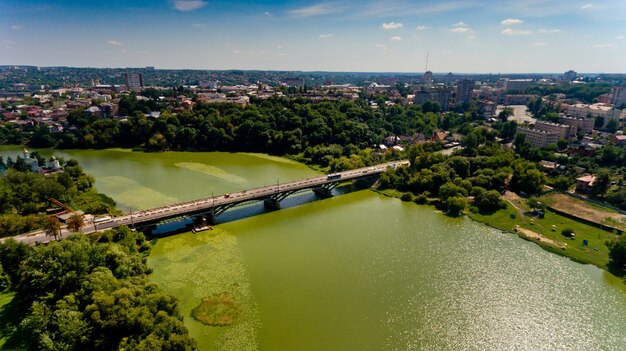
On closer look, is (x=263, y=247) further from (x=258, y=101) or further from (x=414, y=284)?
(x=258, y=101)

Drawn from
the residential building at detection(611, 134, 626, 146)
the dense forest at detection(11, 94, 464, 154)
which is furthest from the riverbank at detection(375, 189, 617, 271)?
the residential building at detection(611, 134, 626, 146)

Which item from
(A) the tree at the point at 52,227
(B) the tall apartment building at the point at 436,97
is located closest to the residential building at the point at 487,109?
(B) the tall apartment building at the point at 436,97

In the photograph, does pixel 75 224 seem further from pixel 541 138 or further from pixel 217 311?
pixel 541 138

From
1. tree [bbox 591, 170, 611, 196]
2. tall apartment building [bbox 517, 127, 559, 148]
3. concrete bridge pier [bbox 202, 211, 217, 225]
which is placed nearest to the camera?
concrete bridge pier [bbox 202, 211, 217, 225]

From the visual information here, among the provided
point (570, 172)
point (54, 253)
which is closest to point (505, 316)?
→ point (54, 253)

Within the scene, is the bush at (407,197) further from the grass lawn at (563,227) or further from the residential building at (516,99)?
the residential building at (516,99)

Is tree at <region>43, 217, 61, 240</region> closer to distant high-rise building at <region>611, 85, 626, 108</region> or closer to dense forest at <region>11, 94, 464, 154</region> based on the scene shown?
dense forest at <region>11, 94, 464, 154</region>
